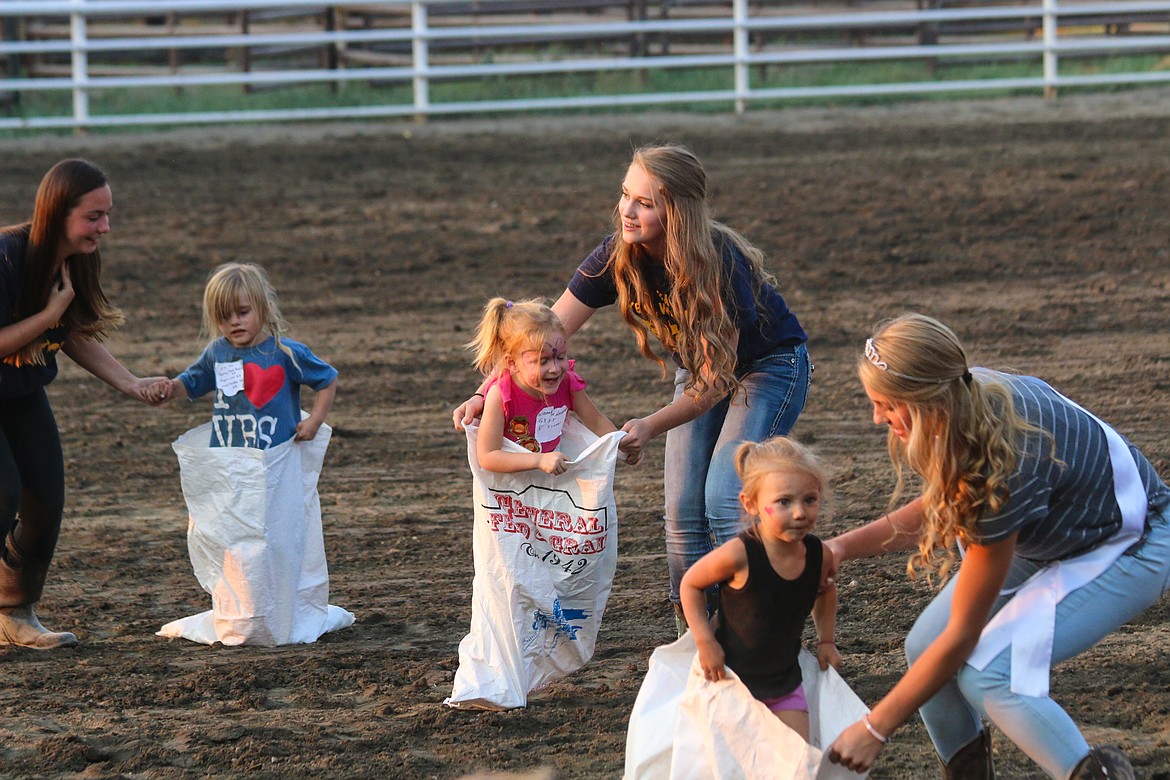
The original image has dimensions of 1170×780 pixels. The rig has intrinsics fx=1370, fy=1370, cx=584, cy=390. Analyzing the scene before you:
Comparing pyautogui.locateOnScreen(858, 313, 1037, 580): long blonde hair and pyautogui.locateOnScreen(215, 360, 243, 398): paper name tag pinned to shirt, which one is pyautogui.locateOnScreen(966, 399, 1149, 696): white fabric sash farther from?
pyautogui.locateOnScreen(215, 360, 243, 398): paper name tag pinned to shirt

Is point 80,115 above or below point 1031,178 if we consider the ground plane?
above

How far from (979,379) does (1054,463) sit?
257 mm

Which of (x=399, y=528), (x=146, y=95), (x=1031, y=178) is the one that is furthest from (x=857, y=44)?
(x=399, y=528)

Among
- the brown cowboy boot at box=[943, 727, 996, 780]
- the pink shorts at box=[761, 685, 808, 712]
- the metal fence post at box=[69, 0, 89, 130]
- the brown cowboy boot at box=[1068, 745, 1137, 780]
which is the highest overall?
the metal fence post at box=[69, 0, 89, 130]

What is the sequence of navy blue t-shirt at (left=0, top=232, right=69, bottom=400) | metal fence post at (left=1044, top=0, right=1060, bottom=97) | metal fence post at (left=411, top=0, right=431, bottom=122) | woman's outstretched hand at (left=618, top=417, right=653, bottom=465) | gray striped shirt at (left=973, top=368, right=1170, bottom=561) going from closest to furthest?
gray striped shirt at (left=973, top=368, right=1170, bottom=561) < woman's outstretched hand at (left=618, top=417, right=653, bottom=465) < navy blue t-shirt at (left=0, top=232, right=69, bottom=400) < metal fence post at (left=411, top=0, right=431, bottom=122) < metal fence post at (left=1044, top=0, right=1060, bottom=97)

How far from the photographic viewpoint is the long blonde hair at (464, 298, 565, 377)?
13.2 feet

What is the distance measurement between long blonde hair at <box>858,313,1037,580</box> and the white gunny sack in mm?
574

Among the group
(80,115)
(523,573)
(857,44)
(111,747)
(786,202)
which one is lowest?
(111,747)

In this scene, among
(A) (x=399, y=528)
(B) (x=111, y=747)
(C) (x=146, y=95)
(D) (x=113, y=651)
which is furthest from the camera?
(C) (x=146, y=95)

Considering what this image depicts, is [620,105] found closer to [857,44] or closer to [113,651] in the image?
[857,44]

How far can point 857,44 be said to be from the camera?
17984mm

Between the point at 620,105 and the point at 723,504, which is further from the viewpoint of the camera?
the point at 620,105

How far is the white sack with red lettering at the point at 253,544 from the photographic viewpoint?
4828 millimetres

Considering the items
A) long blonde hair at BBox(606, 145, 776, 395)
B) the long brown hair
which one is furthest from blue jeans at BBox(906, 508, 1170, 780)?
the long brown hair
